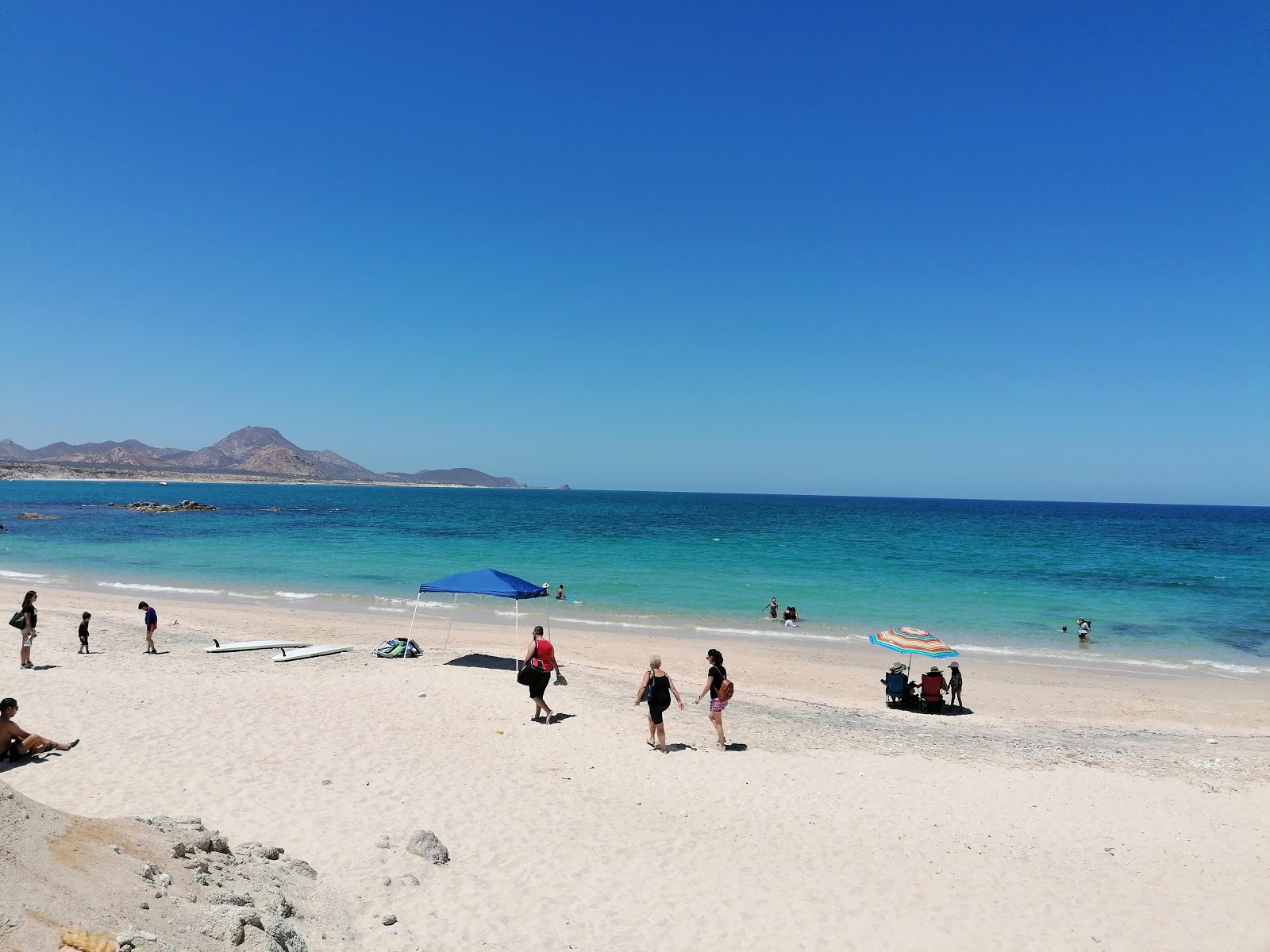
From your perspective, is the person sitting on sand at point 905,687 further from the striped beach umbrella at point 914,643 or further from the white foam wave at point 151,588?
the white foam wave at point 151,588

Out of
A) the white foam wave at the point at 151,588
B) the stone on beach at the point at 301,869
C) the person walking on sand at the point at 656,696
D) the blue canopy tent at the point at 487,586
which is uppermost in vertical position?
the blue canopy tent at the point at 487,586

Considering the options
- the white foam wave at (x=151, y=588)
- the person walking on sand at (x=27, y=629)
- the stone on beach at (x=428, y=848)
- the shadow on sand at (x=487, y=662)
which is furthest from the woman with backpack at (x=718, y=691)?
the white foam wave at (x=151, y=588)

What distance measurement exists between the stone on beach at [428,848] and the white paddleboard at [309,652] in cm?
1006

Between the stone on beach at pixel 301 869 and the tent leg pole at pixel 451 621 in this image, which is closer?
the stone on beach at pixel 301 869

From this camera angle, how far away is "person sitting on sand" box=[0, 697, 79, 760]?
8258mm

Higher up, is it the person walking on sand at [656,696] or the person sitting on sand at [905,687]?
the person walking on sand at [656,696]

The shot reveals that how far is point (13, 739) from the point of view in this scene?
8391 mm

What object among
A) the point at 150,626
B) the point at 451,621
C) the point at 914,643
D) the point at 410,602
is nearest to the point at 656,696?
the point at 914,643

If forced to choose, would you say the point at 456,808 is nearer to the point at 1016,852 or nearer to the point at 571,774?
the point at 571,774

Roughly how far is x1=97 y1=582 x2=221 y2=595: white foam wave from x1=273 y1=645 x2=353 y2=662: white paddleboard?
13.5 m

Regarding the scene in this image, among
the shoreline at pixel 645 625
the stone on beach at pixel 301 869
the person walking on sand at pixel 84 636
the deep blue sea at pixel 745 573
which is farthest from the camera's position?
the deep blue sea at pixel 745 573

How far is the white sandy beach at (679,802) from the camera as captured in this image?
6043mm

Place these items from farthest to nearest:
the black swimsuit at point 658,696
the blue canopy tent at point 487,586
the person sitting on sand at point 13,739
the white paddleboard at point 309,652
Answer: the white paddleboard at point 309,652, the blue canopy tent at point 487,586, the black swimsuit at point 658,696, the person sitting on sand at point 13,739

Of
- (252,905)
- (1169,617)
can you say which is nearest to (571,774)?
(252,905)
